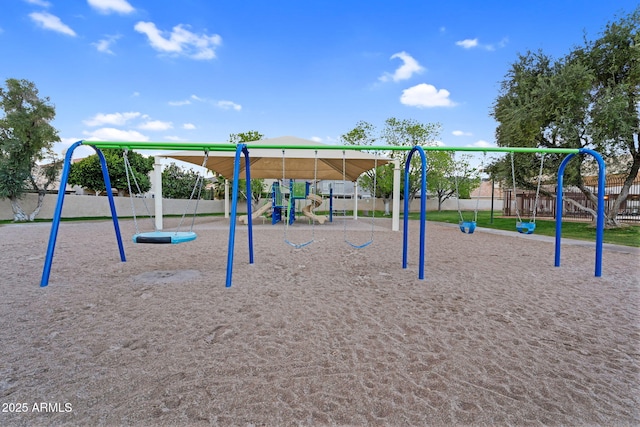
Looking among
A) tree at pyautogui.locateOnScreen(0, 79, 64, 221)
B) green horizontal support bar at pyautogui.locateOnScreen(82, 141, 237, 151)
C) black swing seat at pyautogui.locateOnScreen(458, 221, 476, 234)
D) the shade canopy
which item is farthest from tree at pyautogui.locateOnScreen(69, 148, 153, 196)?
black swing seat at pyautogui.locateOnScreen(458, 221, 476, 234)

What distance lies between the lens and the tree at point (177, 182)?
2797 cm

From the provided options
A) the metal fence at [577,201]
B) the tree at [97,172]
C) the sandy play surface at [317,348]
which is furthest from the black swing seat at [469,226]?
the tree at [97,172]

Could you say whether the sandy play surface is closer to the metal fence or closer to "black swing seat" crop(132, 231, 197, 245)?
"black swing seat" crop(132, 231, 197, 245)

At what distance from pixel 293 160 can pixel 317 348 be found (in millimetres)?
10508

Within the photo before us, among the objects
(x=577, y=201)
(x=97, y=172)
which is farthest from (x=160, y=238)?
(x=577, y=201)

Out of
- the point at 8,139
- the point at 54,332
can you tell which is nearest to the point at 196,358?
the point at 54,332

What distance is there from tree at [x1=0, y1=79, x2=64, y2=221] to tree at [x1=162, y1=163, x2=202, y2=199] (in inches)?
502

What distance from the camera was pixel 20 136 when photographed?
44.9 ft

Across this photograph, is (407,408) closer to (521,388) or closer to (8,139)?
(521,388)

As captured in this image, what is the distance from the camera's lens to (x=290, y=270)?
→ 533cm

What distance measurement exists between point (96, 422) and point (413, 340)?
2184mm

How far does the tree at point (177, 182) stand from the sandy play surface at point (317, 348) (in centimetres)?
2443

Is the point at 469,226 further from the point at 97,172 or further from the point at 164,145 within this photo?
the point at 97,172

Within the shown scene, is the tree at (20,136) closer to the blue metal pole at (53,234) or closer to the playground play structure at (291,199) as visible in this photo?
the playground play structure at (291,199)
